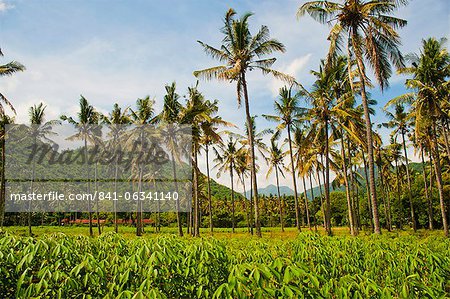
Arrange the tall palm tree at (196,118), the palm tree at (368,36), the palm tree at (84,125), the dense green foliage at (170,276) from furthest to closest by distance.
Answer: the palm tree at (84,125) → the tall palm tree at (196,118) → the palm tree at (368,36) → the dense green foliage at (170,276)

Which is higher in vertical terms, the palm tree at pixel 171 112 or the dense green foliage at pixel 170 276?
the palm tree at pixel 171 112

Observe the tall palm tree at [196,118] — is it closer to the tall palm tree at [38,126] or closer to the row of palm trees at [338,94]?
the row of palm trees at [338,94]

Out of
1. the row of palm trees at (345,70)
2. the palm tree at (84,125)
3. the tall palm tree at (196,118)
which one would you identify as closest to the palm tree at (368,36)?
the row of palm trees at (345,70)

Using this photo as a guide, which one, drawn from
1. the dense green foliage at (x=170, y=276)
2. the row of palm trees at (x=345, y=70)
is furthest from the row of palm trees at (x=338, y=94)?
the dense green foliage at (x=170, y=276)

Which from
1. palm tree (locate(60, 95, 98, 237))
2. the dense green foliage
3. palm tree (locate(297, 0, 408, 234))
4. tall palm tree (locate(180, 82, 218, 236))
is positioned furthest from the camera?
palm tree (locate(60, 95, 98, 237))

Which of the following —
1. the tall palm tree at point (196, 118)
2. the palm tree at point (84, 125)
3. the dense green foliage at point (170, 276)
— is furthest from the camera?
the palm tree at point (84, 125)

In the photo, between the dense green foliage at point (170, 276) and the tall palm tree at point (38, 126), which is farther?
the tall palm tree at point (38, 126)

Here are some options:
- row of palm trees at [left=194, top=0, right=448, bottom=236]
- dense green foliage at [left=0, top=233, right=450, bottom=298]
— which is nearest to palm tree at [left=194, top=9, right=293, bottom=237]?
row of palm trees at [left=194, top=0, right=448, bottom=236]

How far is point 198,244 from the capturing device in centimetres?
343

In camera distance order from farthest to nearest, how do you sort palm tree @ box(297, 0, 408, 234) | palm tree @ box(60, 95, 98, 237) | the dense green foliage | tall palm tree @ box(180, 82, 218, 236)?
palm tree @ box(60, 95, 98, 237) < tall palm tree @ box(180, 82, 218, 236) < palm tree @ box(297, 0, 408, 234) < the dense green foliage

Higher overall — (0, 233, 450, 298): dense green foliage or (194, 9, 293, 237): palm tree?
(194, 9, 293, 237): palm tree

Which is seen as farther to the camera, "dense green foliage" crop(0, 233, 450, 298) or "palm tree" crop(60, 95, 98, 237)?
"palm tree" crop(60, 95, 98, 237)

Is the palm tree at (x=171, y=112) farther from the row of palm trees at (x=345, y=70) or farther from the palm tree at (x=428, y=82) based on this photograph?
the palm tree at (x=428, y=82)

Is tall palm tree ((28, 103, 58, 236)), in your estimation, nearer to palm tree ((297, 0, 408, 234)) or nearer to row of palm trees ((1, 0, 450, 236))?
row of palm trees ((1, 0, 450, 236))
